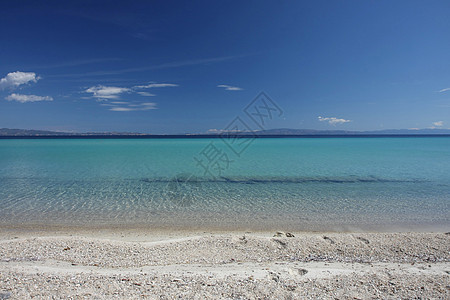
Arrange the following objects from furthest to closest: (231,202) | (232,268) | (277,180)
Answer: (277,180) < (231,202) < (232,268)

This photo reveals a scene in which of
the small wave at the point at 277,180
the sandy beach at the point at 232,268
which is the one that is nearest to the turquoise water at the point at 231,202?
the small wave at the point at 277,180

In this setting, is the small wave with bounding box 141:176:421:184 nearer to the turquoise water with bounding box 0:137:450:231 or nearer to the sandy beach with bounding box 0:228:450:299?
the turquoise water with bounding box 0:137:450:231

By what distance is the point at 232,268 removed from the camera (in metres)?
5.20

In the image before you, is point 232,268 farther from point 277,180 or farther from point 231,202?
point 277,180

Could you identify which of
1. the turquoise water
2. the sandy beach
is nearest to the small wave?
the turquoise water

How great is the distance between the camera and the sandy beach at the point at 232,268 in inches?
164

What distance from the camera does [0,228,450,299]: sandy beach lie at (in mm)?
4156

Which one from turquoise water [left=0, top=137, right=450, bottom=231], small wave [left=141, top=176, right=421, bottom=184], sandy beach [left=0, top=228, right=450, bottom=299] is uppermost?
sandy beach [left=0, top=228, right=450, bottom=299]

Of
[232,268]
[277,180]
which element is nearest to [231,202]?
[277,180]

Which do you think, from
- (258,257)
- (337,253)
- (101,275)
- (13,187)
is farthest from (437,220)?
(13,187)

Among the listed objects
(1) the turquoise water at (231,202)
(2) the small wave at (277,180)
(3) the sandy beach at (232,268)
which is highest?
(3) the sandy beach at (232,268)

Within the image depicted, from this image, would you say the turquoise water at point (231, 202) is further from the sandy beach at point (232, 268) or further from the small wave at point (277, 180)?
the sandy beach at point (232, 268)

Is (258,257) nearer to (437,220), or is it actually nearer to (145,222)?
(145,222)

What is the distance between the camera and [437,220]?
9523 mm
